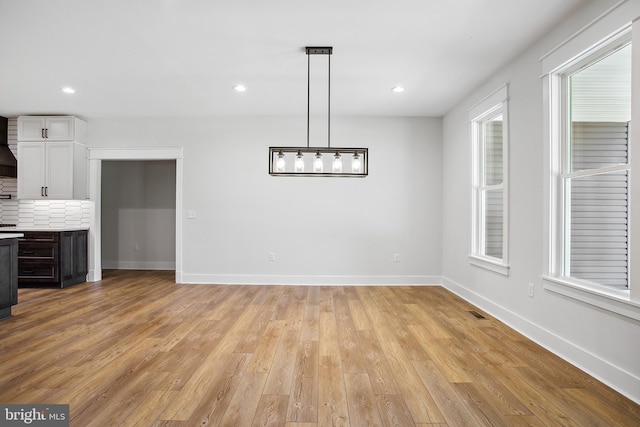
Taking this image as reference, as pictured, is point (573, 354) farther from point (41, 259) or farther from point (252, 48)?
point (41, 259)

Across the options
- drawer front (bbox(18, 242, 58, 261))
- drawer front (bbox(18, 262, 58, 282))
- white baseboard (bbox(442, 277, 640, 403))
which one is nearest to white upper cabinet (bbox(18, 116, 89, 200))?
drawer front (bbox(18, 242, 58, 261))

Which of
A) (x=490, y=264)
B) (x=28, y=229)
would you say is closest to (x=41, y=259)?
(x=28, y=229)

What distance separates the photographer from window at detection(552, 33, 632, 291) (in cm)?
237

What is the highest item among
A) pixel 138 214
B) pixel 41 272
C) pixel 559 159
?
pixel 559 159

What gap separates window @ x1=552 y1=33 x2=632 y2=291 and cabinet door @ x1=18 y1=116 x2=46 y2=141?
260 inches

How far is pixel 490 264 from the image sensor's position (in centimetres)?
388

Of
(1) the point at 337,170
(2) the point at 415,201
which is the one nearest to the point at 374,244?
(2) the point at 415,201

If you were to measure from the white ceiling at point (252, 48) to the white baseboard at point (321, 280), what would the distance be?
257 cm

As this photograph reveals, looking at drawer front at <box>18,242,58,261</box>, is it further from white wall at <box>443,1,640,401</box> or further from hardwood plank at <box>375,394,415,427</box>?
white wall at <box>443,1,640,401</box>

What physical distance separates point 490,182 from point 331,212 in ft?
7.49

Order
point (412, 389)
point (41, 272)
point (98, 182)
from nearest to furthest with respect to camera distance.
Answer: point (412, 389) → point (41, 272) → point (98, 182)

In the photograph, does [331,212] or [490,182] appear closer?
[490,182]

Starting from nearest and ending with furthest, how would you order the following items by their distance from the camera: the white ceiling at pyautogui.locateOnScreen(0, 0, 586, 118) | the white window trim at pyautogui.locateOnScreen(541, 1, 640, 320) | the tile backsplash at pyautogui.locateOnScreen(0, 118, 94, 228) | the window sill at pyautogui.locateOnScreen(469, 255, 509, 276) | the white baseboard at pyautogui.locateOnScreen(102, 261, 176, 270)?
1. the white window trim at pyautogui.locateOnScreen(541, 1, 640, 320)
2. the white ceiling at pyautogui.locateOnScreen(0, 0, 586, 118)
3. the window sill at pyautogui.locateOnScreen(469, 255, 509, 276)
4. the tile backsplash at pyautogui.locateOnScreen(0, 118, 94, 228)
5. the white baseboard at pyautogui.locateOnScreen(102, 261, 176, 270)

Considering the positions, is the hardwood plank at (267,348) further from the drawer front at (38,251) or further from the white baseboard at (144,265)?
the white baseboard at (144,265)
